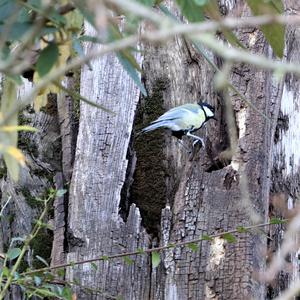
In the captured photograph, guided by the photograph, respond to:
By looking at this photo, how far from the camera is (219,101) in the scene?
324 cm

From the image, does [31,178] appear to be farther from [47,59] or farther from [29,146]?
[47,59]

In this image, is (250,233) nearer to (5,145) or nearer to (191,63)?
(191,63)

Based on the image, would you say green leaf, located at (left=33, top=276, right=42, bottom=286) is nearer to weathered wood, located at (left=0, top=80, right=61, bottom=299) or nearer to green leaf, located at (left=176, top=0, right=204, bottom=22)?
weathered wood, located at (left=0, top=80, right=61, bottom=299)

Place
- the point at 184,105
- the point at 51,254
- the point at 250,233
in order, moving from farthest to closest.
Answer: the point at 184,105
the point at 51,254
the point at 250,233

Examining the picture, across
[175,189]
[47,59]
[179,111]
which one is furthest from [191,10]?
[179,111]

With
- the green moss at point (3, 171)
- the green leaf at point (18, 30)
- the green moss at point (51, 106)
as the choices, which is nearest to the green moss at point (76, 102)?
the green moss at point (51, 106)

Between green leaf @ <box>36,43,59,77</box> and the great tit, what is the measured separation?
6.06ft

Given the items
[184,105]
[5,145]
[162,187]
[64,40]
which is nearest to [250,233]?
[162,187]

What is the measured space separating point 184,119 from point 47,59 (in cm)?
188

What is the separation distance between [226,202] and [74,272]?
57cm

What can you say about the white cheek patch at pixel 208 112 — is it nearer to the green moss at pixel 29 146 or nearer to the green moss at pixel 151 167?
the green moss at pixel 151 167

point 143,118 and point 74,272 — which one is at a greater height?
point 143,118

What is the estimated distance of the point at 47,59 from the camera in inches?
46.9


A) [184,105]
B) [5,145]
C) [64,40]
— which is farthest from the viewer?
[184,105]
